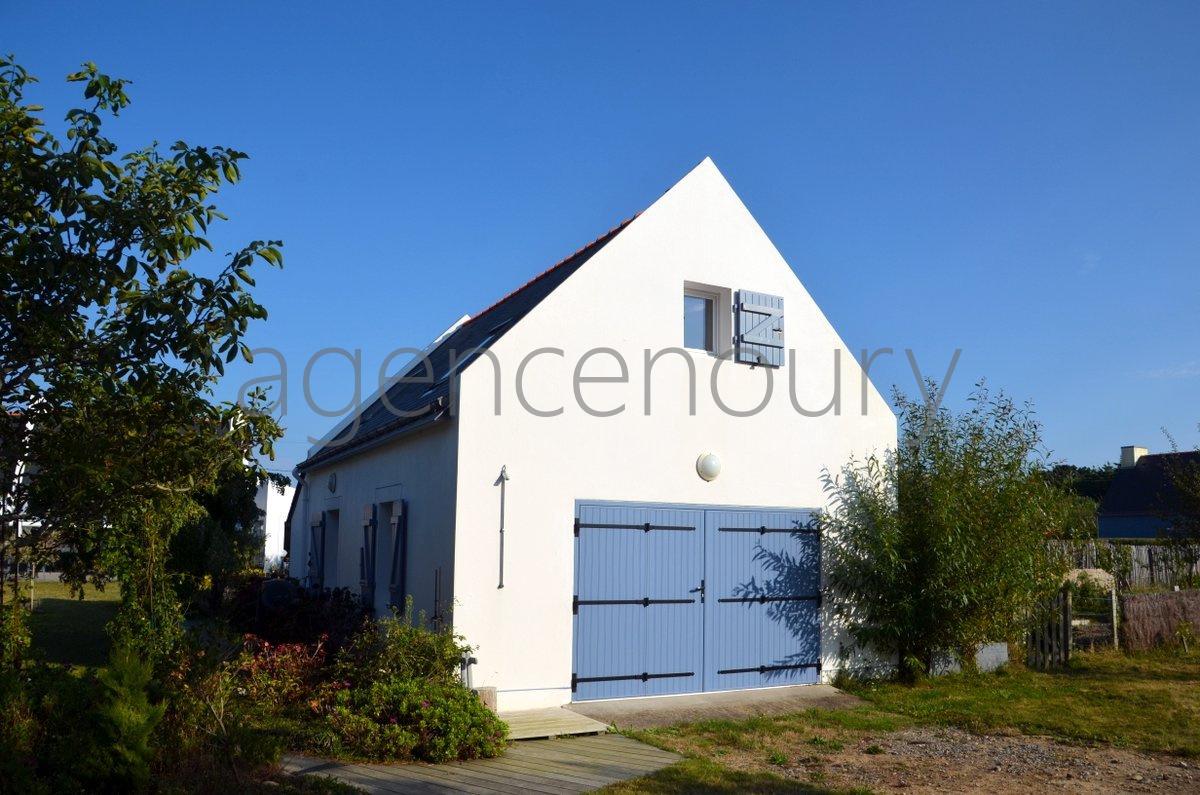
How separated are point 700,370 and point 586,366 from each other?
164cm

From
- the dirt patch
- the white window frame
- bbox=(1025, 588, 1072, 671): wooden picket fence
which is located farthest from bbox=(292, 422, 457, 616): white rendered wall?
bbox=(1025, 588, 1072, 671): wooden picket fence

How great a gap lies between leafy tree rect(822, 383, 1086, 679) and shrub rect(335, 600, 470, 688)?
5598mm

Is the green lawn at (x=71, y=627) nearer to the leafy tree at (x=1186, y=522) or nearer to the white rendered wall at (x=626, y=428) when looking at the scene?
the white rendered wall at (x=626, y=428)

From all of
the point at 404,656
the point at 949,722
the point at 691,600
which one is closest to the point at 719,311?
the point at 691,600

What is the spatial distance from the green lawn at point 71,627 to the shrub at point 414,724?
3295mm

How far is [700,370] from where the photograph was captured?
11.5m

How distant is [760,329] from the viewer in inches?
473

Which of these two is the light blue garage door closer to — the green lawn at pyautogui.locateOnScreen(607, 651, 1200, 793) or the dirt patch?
the green lawn at pyautogui.locateOnScreen(607, 651, 1200, 793)

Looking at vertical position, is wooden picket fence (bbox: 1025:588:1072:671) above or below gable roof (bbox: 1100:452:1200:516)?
below

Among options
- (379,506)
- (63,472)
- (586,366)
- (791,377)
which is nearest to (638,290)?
(586,366)

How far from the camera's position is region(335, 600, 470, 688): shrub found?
8.90 meters

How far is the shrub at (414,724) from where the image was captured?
26.1 ft

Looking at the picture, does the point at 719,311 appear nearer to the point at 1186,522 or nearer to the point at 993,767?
the point at 993,767

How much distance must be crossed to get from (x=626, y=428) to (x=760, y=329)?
2414 millimetres
